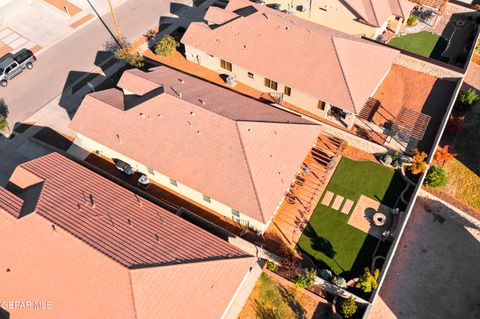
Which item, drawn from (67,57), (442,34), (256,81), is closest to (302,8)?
(256,81)

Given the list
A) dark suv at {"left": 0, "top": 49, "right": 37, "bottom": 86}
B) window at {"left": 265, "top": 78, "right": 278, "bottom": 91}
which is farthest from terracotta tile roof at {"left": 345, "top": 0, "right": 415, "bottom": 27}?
dark suv at {"left": 0, "top": 49, "right": 37, "bottom": 86}

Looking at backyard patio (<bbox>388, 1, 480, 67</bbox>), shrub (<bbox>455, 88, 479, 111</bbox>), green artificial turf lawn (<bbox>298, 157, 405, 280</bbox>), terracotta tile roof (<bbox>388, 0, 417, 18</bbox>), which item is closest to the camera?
green artificial turf lawn (<bbox>298, 157, 405, 280</bbox>)

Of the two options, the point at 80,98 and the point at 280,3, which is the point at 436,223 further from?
the point at 80,98

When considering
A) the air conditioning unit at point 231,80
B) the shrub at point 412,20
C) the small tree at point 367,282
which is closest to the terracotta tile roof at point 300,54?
the air conditioning unit at point 231,80

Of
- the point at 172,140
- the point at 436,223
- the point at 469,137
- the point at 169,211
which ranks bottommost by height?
the point at 169,211

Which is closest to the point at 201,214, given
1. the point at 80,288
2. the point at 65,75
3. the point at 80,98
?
the point at 80,288

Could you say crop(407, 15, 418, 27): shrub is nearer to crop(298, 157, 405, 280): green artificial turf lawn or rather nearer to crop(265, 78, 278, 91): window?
crop(265, 78, 278, 91): window
